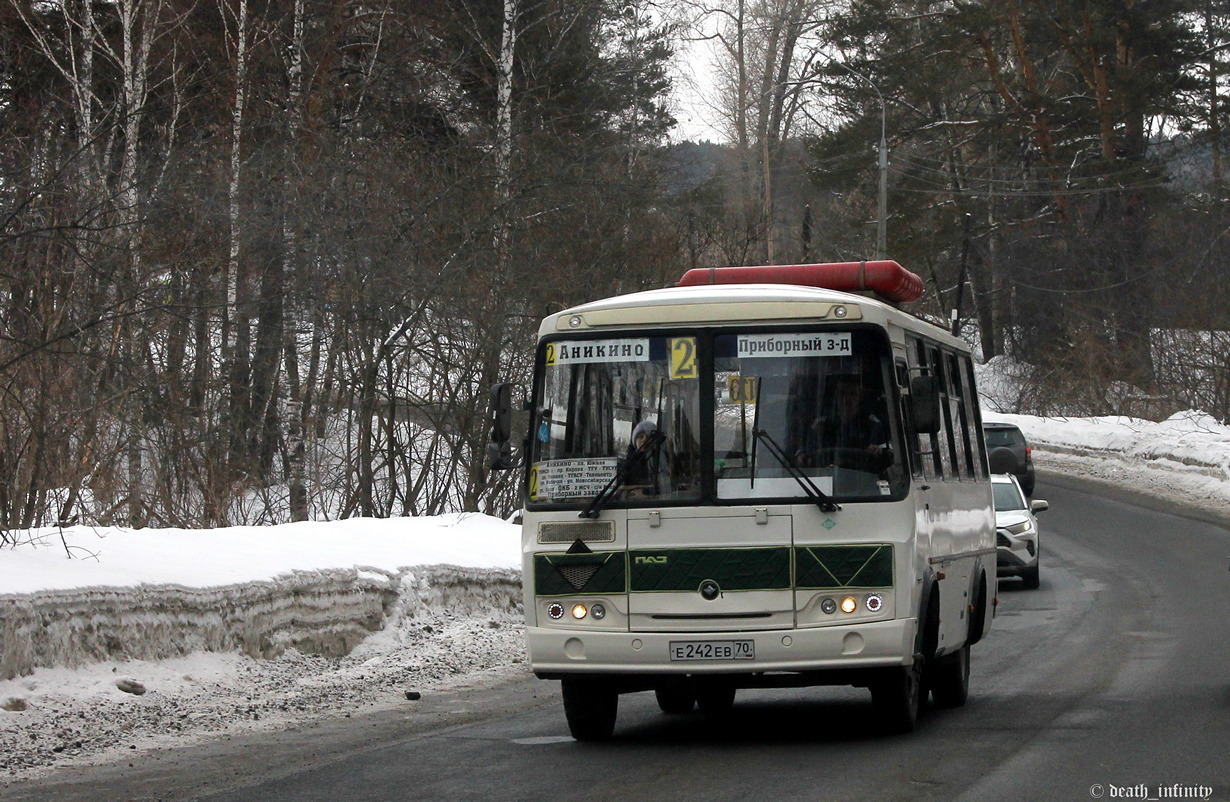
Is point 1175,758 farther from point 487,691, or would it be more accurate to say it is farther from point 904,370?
point 487,691

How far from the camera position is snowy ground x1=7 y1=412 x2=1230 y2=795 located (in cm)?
1012

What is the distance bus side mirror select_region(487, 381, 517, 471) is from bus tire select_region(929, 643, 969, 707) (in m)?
3.30

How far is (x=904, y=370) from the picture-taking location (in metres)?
9.51

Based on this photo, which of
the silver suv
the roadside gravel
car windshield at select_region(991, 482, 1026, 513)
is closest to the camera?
the roadside gravel

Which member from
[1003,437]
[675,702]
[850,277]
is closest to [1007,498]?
[1003,437]

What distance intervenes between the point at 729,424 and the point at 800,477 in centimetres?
51

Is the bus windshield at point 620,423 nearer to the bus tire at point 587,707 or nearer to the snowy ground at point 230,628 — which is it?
the bus tire at point 587,707

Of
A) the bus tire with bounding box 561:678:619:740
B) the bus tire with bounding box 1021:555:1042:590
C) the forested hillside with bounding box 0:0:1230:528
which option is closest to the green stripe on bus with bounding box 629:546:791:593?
the bus tire with bounding box 561:678:619:740

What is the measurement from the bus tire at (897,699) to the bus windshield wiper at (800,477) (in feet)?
3.35

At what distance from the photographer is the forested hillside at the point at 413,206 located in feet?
58.7

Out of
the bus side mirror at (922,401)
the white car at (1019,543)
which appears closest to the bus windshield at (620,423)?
the bus side mirror at (922,401)

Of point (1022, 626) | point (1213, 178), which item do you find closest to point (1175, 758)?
point (1022, 626)

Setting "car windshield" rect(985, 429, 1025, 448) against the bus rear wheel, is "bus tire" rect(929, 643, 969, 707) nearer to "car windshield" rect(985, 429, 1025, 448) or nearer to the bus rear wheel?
the bus rear wheel

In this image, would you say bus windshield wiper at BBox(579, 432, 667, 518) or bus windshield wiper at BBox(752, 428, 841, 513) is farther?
bus windshield wiper at BBox(579, 432, 667, 518)
